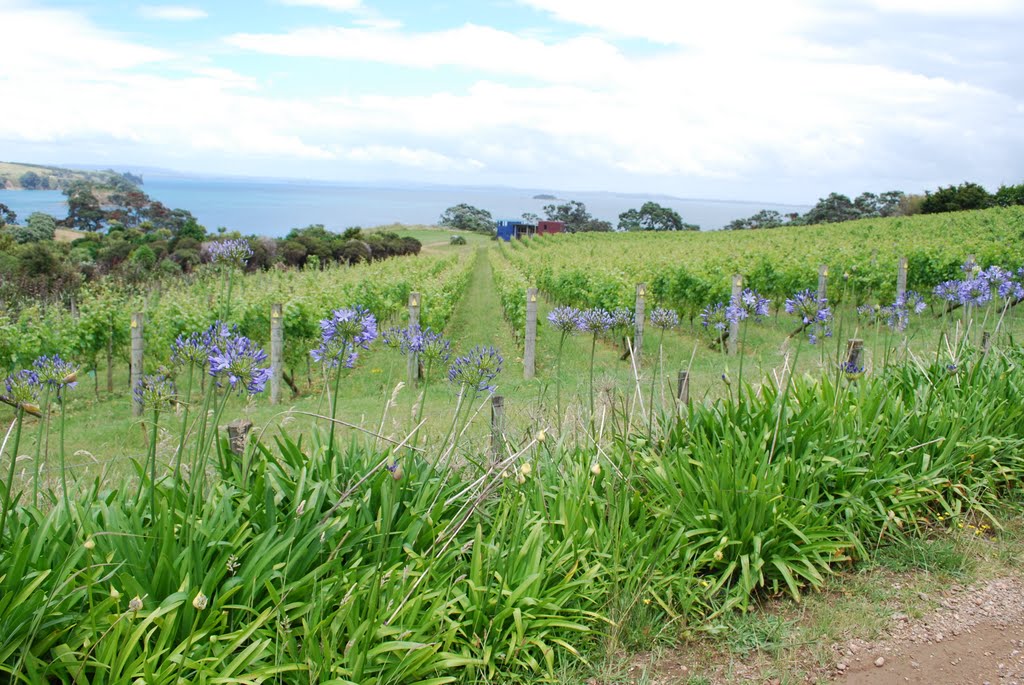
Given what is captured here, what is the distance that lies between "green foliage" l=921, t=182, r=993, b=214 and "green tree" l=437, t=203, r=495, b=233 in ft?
168

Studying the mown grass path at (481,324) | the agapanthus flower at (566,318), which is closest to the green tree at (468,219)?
the mown grass path at (481,324)

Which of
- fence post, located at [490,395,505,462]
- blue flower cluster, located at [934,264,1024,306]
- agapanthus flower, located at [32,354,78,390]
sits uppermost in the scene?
blue flower cluster, located at [934,264,1024,306]

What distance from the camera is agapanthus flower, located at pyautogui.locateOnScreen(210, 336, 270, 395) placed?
2699mm

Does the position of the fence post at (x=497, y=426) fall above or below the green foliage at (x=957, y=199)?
below

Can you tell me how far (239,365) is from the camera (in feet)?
8.90

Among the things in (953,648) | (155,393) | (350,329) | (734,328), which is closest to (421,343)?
(350,329)

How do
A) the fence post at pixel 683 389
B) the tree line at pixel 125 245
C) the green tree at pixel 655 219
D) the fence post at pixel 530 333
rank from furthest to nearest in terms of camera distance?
A: the green tree at pixel 655 219
the tree line at pixel 125 245
the fence post at pixel 530 333
the fence post at pixel 683 389

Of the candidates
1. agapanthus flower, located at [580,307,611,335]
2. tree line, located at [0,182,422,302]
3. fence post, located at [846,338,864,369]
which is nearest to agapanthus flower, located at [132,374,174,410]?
agapanthus flower, located at [580,307,611,335]

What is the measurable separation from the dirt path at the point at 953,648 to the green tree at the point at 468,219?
94.3 m

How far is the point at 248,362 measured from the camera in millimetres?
2732


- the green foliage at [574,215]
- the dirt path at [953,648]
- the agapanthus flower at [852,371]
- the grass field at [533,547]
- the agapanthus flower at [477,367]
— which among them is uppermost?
the green foliage at [574,215]

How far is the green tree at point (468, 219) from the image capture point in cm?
9988

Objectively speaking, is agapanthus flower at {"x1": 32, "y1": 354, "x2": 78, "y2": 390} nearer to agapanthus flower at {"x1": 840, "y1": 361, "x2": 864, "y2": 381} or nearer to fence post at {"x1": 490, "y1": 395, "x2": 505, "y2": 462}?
fence post at {"x1": 490, "y1": 395, "x2": 505, "y2": 462}

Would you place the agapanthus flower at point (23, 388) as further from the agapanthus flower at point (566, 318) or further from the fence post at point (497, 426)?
the agapanthus flower at point (566, 318)
